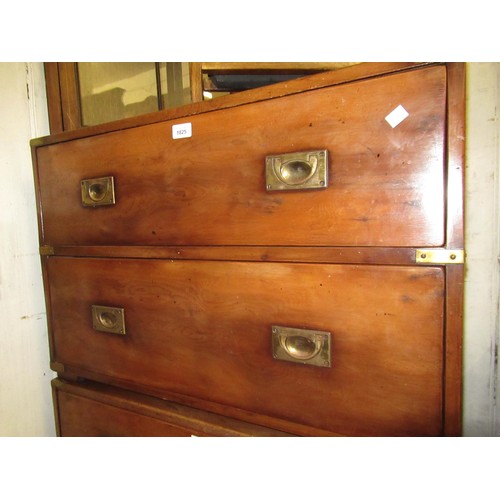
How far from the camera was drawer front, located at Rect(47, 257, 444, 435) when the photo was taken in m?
0.43

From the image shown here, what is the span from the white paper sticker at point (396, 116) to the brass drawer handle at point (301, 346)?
1.10ft

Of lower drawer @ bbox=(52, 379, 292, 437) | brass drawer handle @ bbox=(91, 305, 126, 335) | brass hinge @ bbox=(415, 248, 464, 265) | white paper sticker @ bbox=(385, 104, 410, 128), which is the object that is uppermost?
white paper sticker @ bbox=(385, 104, 410, 128)

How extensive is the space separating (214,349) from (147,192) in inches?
13.9

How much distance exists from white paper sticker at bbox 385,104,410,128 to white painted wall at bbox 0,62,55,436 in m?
1.00

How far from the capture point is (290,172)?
48cm

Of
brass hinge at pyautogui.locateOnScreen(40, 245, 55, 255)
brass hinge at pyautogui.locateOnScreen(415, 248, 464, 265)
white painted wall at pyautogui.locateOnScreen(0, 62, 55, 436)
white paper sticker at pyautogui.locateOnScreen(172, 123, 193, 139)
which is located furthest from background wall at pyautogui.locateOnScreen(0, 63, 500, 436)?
white paper sticker at pyautogui.locateOnScreen(172, 123, 193, 139)

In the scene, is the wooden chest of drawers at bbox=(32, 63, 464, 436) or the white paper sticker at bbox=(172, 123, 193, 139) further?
the white paper sticker at bbox=(172, 123, 193, 139)

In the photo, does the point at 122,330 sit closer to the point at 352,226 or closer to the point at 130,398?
the point at 130,398

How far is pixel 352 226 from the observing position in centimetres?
45

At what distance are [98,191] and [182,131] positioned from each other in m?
0.26

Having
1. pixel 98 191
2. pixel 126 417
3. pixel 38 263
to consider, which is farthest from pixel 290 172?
pixel 38 263

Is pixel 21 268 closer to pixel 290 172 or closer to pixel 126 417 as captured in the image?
pixel 126 417

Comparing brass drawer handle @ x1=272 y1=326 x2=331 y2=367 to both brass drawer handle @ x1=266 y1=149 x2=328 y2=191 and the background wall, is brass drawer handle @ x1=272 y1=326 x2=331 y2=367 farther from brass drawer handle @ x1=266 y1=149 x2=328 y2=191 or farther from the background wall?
the background wall

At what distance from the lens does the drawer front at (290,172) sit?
41 centimetres
